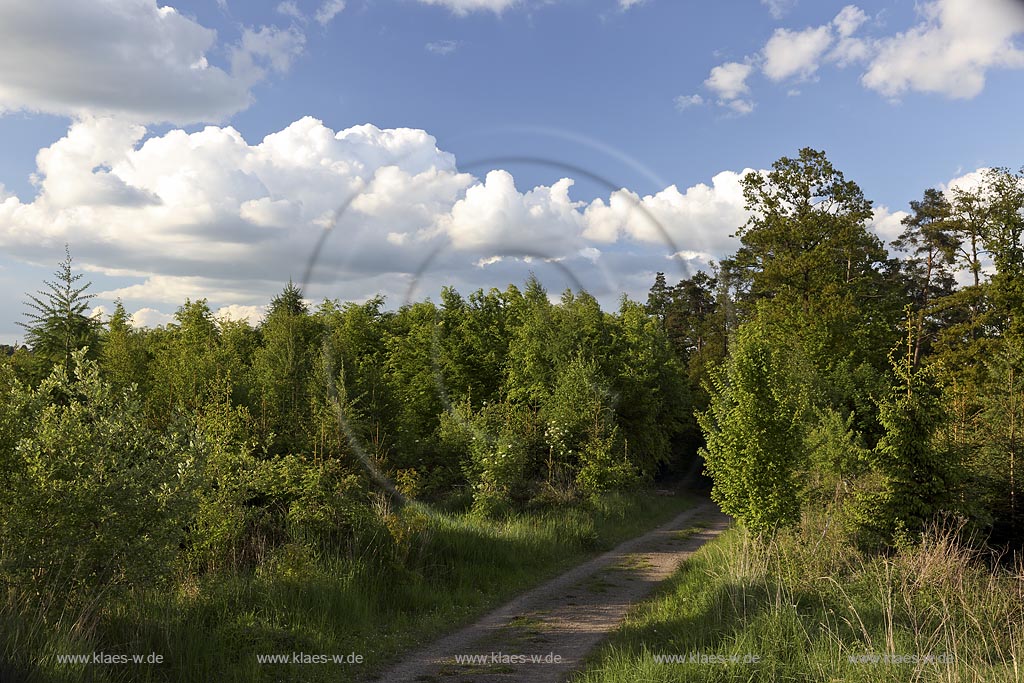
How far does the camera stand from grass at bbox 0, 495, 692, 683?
764 centimetres

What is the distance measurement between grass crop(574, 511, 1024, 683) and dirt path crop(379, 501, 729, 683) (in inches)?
23.2

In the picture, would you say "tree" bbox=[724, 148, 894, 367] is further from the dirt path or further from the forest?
the dirt path

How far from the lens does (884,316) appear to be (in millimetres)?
39531

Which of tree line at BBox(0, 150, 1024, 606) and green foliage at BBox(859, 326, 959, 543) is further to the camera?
green foliage at BBox(859, 326, 959, 543)

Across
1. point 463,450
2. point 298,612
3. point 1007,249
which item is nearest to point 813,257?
point 1007,249

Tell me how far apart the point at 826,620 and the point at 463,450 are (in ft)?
63.3

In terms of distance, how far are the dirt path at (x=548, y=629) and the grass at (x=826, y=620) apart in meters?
0.59

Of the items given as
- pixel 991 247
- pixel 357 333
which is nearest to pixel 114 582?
pixel 991 247

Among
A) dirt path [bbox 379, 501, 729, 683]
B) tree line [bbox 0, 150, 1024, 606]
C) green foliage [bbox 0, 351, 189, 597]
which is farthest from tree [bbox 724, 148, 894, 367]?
green foliage [bbox 0, 351, 189, 597]

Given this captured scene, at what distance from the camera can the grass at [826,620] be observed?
8.24 m

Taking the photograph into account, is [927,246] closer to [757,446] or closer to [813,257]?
[813,257]

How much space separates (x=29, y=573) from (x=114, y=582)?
2.99 ft

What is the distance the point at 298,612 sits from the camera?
10664 millimetres

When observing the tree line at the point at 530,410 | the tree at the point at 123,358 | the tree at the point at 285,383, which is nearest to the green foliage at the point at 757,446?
the tree line at the point at 530,410
